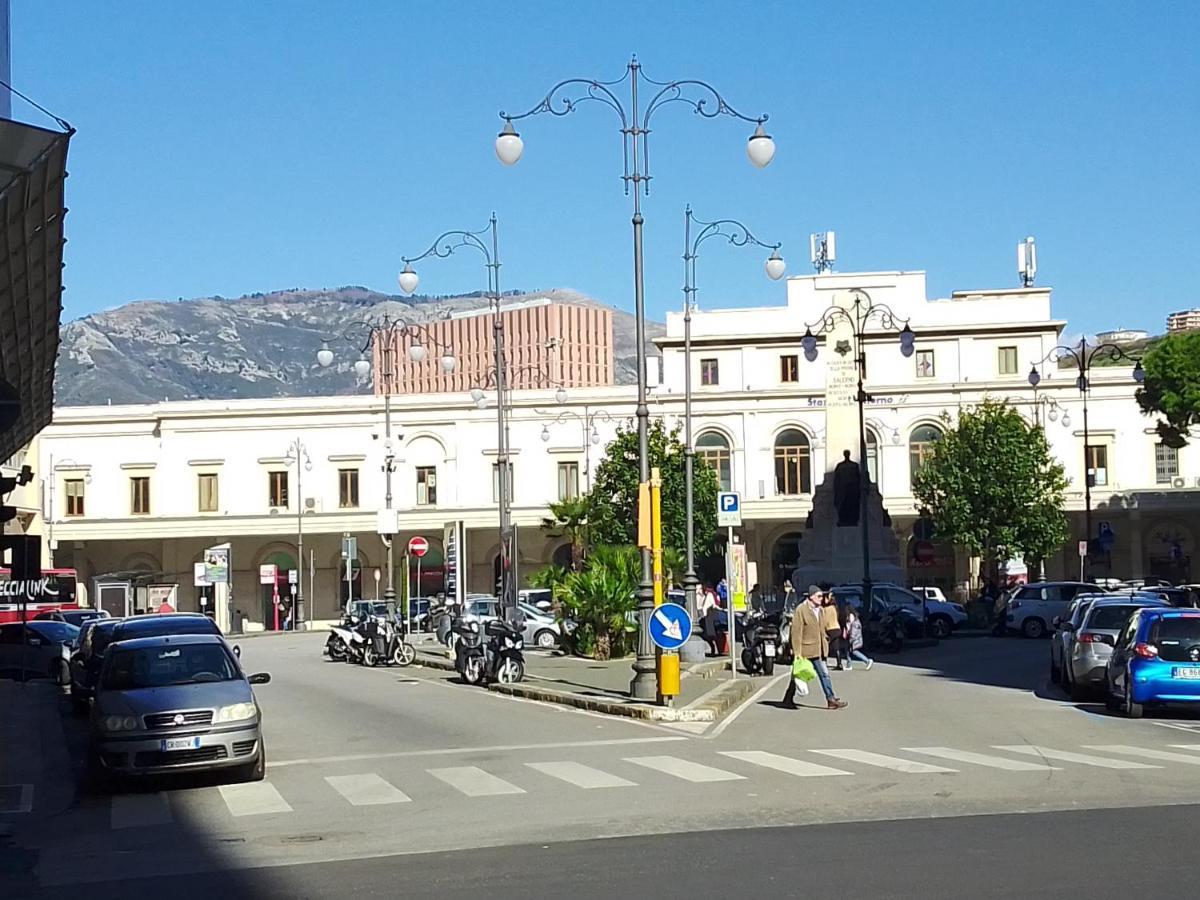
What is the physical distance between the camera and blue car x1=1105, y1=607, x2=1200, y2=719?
852 inches

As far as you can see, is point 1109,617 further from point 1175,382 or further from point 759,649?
point 1175,382

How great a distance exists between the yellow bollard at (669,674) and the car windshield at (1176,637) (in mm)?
6304

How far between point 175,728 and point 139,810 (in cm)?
133

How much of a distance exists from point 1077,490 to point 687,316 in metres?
35.6

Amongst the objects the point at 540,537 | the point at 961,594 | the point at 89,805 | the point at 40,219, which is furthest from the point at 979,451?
the point at 89,805

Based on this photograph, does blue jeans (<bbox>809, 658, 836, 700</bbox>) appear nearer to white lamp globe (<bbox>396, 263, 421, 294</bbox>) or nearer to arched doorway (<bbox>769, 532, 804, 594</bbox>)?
white lamp globe (<bbox>396, 263, 421, 294</bbox>)

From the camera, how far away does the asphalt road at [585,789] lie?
11.4 metres

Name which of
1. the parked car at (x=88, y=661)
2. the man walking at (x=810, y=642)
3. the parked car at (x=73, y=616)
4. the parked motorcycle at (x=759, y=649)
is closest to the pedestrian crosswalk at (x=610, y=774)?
the man walking at (x=810, y=642)

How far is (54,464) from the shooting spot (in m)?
77.2

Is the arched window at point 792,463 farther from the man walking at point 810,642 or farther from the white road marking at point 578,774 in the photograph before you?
the white road marking at point 578,774

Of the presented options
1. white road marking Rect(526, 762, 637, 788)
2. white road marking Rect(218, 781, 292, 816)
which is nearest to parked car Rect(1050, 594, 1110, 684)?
white road marking Rect(526, 762, 637, 788)

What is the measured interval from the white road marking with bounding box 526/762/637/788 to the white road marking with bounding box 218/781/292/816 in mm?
2620

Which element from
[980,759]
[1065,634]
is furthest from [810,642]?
[980,759]

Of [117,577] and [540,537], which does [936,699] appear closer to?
[117,577]
